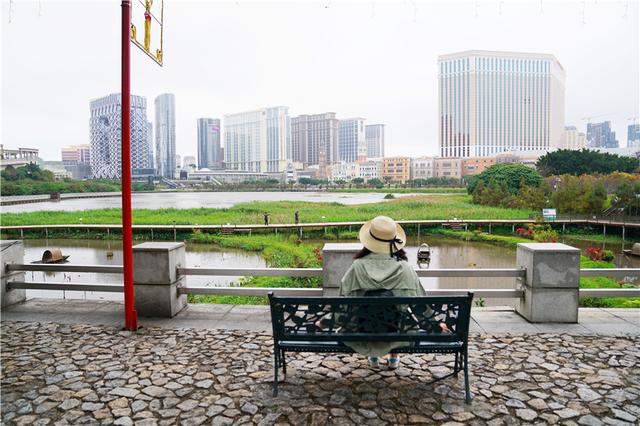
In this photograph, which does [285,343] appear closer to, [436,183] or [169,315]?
[169,315]

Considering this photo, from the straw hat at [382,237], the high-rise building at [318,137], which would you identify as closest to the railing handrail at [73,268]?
the straw hat at [382,237]

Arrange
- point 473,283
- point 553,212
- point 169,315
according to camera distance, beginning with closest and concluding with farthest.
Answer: point 169,315
point 473,283
point 553,212

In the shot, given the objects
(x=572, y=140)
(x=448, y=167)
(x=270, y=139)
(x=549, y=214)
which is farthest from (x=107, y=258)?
(x=572, y=140)

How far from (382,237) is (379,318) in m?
0.64

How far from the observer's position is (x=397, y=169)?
4963 inches

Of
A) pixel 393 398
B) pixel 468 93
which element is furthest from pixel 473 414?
pixel 468 93

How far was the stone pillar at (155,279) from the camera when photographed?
5590mm

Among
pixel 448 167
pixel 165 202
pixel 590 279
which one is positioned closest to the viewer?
pixel 590 279

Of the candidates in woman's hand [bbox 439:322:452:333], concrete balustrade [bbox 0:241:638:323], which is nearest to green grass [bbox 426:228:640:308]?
concrete balustrade [bbox 0:241:638:323]

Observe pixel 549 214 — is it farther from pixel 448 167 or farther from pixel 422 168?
pixel 422 168

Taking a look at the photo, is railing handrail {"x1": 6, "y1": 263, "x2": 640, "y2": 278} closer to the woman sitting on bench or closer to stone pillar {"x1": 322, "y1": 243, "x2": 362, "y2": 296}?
stone pillar {"x1": 322, "y1": 243, "x2": 362, "y2": 296}

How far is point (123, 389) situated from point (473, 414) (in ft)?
8.76

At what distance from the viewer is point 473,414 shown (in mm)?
3182

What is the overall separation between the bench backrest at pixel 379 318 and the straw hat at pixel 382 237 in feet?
1.67
